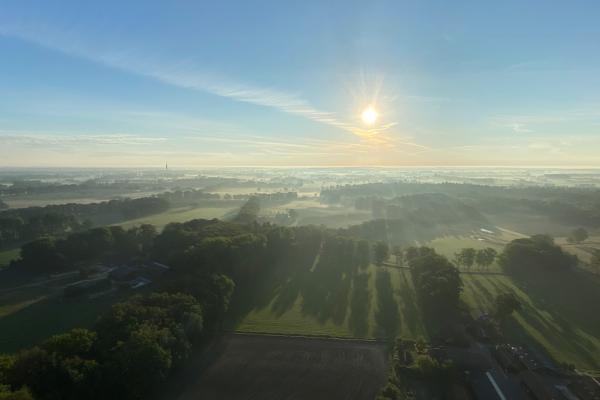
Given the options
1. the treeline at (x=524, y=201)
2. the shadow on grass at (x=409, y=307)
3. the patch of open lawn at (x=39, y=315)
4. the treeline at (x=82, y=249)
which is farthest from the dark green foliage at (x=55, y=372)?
the treeline at (x=524, y=201)

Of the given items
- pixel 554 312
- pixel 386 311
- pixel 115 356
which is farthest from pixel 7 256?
pixel 554 312

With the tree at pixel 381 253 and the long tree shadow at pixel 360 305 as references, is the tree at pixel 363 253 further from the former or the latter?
the long tree shadow at pixel 360 305

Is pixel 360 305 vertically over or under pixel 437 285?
under

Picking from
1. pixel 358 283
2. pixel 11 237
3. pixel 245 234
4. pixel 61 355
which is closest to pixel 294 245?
pixel 245 234

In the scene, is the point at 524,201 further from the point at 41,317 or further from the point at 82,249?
the point at 41,317

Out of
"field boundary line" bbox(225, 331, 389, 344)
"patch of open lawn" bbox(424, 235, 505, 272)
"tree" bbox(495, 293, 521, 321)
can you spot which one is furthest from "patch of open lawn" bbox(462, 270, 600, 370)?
"patch of open lawn" bbox(424, 235, 505, 272)

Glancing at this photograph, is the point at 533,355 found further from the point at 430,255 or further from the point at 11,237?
the point at 11,237

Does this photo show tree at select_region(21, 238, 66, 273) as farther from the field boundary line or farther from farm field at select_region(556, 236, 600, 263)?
farm field at select_region(556, 236, 600, 263)

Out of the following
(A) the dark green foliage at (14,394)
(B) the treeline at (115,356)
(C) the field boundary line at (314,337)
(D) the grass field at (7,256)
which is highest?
(A) the dark green foliage at (14,394)
